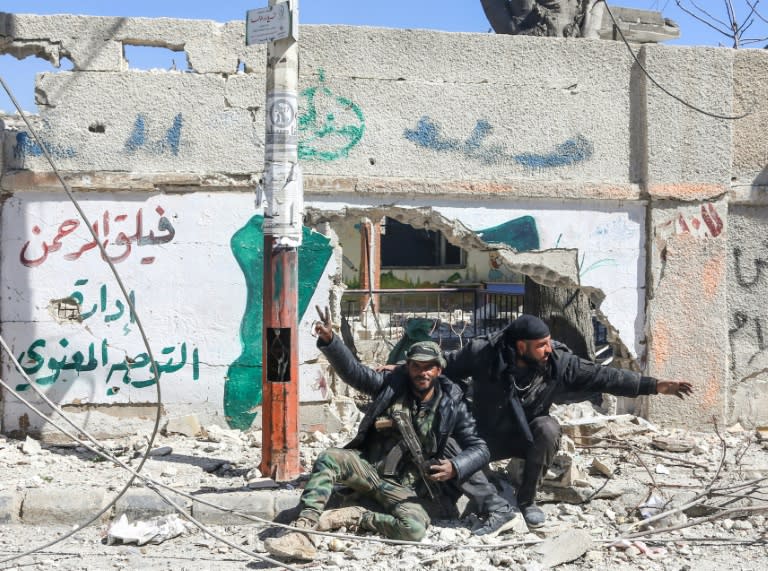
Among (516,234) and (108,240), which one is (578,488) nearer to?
(516,234)

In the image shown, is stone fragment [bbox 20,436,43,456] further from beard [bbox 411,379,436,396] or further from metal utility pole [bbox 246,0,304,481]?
beard [bbox 411,379,436,396]

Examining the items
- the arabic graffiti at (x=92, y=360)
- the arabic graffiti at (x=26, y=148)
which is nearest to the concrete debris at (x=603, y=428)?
the arabic graffiti at (x=92, y=360)

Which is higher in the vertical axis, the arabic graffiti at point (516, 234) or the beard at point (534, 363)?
the arabic graffiti at point (516, 234)

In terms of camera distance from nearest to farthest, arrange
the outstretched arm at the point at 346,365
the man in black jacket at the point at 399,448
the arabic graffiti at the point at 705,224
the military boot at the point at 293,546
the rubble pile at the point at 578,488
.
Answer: the military boot at the point at 293,546 → the rubble pile at the point at 578,488 → the man in black jacket at the point at 399,448 → the outstretched arm at the point at 346,365 → the arabic graffiti at the point at 705,224

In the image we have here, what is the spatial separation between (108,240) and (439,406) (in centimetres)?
316

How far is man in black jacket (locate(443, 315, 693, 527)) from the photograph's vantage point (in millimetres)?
5086

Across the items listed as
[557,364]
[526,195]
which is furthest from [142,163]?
[557,364]

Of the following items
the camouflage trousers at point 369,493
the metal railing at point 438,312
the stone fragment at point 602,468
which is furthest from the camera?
the metal railing at point 438,312

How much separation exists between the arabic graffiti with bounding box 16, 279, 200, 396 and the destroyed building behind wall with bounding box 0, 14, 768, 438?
16 mm

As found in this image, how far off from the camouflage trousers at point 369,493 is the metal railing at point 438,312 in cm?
635

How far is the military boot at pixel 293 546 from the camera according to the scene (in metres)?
4.30

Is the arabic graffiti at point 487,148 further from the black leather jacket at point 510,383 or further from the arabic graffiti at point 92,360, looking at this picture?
the arabic graffiti at point 92,360

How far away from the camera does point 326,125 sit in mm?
6902

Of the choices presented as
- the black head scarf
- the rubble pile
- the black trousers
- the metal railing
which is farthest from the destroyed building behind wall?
the metal railing
